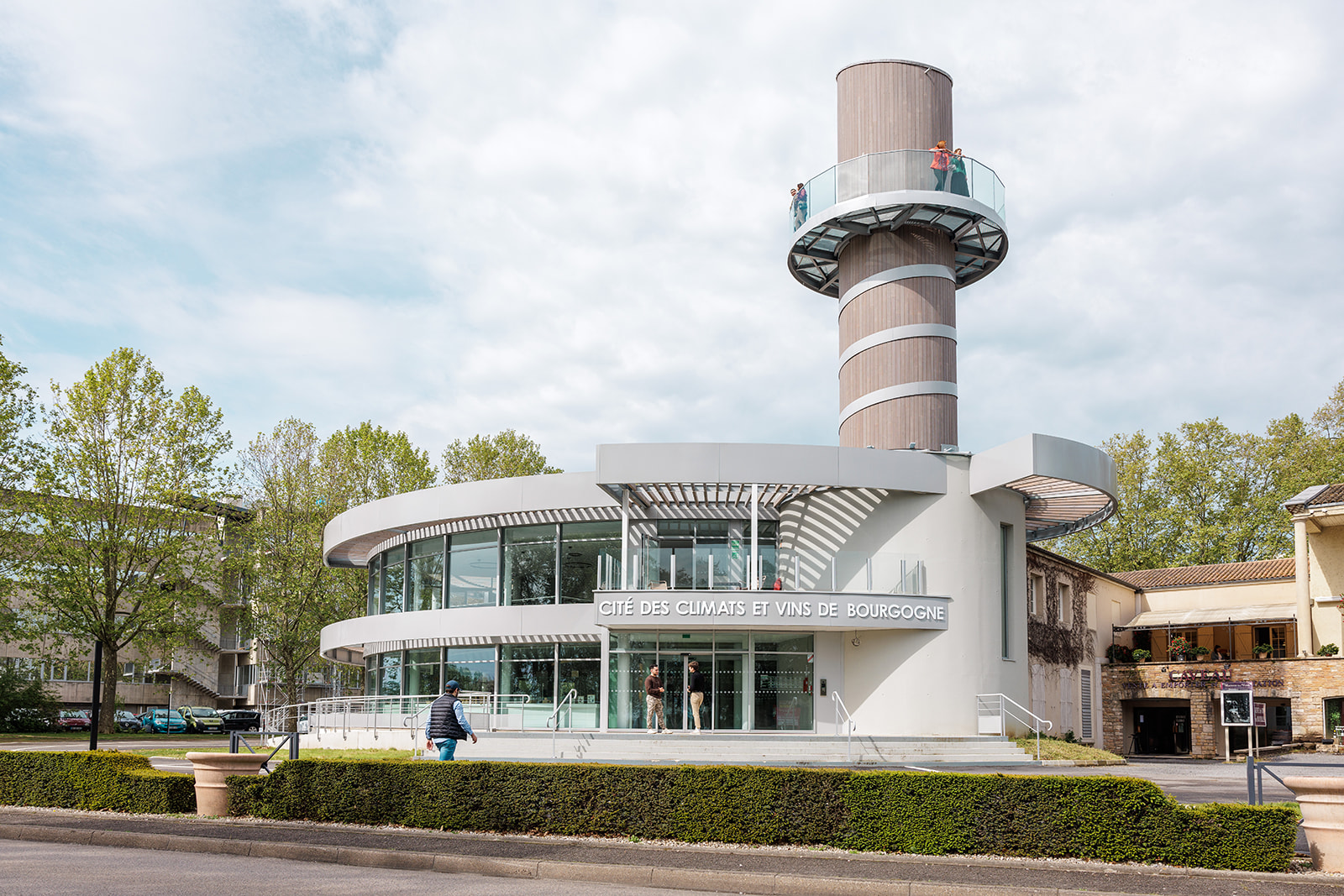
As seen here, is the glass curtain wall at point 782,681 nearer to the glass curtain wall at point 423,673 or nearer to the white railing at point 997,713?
the white railing at point 997,713

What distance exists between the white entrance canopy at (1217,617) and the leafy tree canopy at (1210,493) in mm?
9989

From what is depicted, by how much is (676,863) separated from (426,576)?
22737 mm

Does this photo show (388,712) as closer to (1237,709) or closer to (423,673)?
(423,673)

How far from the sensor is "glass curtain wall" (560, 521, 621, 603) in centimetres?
2908

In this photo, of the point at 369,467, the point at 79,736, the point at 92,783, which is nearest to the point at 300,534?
the point at 369,467

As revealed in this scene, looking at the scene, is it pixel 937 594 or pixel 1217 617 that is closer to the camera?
pixel 937 594

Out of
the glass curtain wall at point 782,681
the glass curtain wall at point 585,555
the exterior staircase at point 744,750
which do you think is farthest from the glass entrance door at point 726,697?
the glass curtain wall at point 585,555

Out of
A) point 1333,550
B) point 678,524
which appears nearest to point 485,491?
point 678,524

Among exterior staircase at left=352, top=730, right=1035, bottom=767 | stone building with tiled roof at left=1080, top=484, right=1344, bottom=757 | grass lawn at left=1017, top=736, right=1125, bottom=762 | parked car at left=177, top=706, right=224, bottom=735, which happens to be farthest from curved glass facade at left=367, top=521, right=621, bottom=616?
parked car at left=177, top=706, right=224, bottom=735

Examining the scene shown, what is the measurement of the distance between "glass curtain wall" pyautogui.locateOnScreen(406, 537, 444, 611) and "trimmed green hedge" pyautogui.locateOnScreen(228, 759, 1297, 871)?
17.3 m

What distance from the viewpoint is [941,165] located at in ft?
101

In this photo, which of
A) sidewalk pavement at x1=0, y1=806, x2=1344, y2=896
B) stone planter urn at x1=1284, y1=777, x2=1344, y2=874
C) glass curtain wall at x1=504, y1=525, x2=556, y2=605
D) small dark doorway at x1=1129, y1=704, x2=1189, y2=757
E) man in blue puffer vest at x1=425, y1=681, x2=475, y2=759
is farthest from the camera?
small dark doorway at x1=1129, y1=704, x2=1189, y2=757

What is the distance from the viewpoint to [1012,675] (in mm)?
28078

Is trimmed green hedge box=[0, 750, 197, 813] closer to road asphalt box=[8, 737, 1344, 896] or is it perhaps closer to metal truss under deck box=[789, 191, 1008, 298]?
road asphalt box=[8, 737, 1344, 896]
